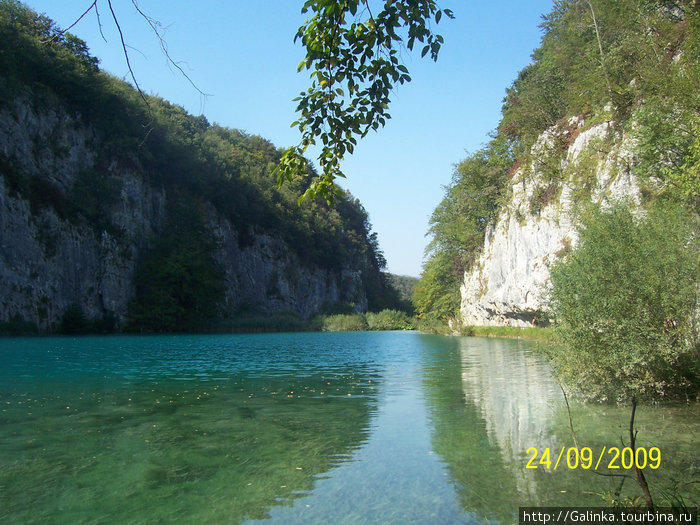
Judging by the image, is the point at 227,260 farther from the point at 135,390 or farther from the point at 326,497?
the point at 326,497

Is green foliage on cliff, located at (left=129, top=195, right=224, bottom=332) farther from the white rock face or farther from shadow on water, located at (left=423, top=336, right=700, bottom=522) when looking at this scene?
shadow on water, located at (left=423, top=336, right=700, bottom=522)

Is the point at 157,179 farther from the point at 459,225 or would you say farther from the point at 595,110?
the point at 595,110

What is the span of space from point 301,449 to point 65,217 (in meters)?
52.1

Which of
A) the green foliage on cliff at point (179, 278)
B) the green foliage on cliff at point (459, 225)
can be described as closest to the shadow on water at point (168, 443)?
the green foliage on cliff at point (459, 225)

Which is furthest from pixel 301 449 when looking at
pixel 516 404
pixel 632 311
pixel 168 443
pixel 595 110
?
pixel 595 110

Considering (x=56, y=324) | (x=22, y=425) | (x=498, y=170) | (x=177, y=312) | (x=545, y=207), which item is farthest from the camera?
(x=177, y=312)

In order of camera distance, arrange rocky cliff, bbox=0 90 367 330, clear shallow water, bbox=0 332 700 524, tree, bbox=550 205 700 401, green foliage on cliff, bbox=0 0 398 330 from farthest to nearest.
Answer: green foliage on cliff, bbox=0 0 398 330 → rocky cliff, bbox=0 90 367 330 → tree, bbox=550 205 700 401 → clear shallow water, bbox=0 332 700 524

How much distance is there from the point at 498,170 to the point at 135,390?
38.3 metres

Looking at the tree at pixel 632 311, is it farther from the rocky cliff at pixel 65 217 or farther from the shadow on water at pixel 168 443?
the rocky cliff at pixel 65 217

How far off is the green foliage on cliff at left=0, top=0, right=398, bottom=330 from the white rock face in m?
17.4

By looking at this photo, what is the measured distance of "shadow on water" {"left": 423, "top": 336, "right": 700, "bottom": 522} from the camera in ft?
19.9

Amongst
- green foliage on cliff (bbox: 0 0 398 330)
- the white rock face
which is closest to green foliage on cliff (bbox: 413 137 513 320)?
the white rock face

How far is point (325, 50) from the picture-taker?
183 inches

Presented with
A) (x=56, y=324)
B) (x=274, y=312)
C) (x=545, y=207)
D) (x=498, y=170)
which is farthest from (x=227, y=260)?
(x=545, y=207)
